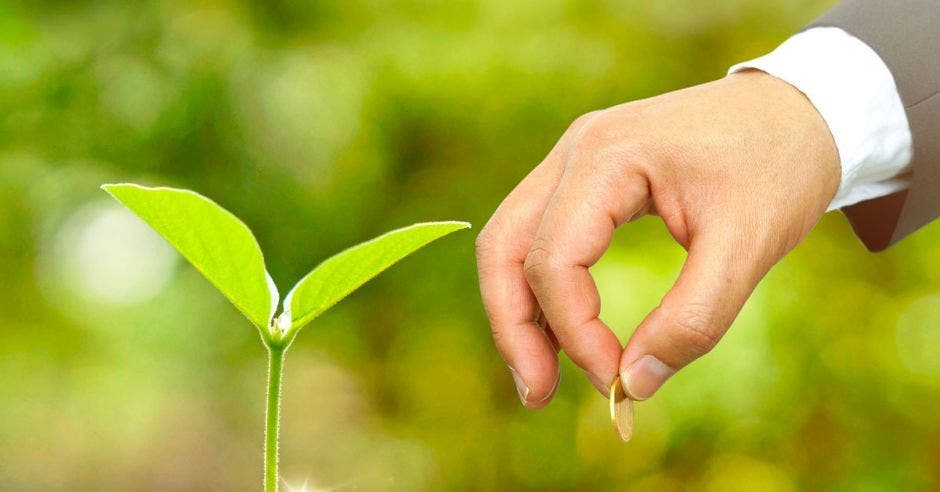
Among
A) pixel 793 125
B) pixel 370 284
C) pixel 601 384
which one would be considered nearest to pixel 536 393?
pixel 601 384

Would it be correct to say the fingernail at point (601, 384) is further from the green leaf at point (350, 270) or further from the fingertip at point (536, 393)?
the green leaf at point (350, 270)

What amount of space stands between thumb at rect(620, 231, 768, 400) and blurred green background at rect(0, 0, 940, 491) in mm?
1360

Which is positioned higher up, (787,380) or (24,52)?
(24,52)

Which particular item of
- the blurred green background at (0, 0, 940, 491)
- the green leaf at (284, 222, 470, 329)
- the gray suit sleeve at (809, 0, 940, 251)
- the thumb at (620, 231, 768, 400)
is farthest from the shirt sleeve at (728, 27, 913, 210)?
the blurred green background at (0, 0, 940, 491)

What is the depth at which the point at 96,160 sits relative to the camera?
2.00 m

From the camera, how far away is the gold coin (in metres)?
0.53

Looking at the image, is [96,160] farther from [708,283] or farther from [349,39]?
[708,283]

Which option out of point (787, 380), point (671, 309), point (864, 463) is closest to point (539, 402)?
point (671, 309)

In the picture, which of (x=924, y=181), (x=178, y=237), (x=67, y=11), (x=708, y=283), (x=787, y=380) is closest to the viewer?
(x=178, y=237)

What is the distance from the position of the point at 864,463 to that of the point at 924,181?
130 cm

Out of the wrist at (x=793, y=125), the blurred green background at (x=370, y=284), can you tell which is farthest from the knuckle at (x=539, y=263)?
the blurred green background at (x=370, y=284)

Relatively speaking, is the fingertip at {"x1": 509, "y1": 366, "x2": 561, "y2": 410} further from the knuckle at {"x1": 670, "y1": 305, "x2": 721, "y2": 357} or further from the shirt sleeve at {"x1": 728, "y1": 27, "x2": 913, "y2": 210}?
the shirt sleeve at {"x1": 728, "y1": 27, "x2": 913, "y2": 210}

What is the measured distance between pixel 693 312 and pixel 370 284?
1544 millimetres

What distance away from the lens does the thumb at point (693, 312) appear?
556mm
